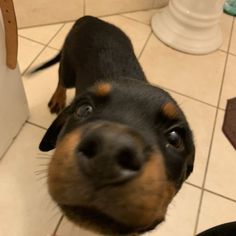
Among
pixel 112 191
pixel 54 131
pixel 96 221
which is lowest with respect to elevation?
pixel 54 131

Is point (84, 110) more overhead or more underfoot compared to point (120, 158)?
more underfoot

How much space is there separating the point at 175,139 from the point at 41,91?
1.22 metres

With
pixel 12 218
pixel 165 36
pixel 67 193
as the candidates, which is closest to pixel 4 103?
pixel 12 218

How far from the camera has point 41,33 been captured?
233 cm

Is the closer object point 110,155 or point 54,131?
point 110,155

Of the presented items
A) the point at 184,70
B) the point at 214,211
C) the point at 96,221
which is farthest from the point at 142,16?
the point at 96,221

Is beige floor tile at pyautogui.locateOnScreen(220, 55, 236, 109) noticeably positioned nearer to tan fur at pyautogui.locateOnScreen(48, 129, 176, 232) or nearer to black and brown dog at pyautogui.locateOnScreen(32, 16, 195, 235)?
black and brown dog at pyautogui.locateOnScreen(32, 16, 195, 235)

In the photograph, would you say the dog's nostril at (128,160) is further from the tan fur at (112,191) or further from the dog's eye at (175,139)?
the dog's eye at (175,139)

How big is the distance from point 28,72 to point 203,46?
1130mm

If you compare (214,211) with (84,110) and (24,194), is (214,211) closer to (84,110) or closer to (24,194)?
(24,194)

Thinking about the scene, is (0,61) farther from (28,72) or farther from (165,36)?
(165,36)

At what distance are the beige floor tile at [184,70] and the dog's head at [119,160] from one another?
1.20 m

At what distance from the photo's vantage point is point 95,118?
894 mm

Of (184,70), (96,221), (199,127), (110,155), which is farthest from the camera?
(184,70)
